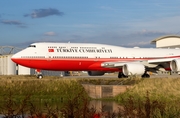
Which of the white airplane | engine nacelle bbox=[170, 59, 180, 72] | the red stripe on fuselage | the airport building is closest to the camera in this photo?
the red stripe on fuselage

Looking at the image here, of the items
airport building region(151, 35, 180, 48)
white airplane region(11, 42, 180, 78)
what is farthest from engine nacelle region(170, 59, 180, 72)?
airport building region(151, 35, 180, 48)

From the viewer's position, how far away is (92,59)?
36562 mm

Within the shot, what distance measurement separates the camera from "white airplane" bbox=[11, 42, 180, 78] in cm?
3525

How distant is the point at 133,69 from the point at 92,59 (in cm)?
409

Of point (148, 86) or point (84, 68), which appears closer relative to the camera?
point (148, 86)

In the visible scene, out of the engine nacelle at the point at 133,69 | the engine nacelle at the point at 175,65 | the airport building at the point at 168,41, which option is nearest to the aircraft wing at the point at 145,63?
the engine nacelle at the point at 175,65

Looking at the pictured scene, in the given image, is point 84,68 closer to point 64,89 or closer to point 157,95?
point 64,89

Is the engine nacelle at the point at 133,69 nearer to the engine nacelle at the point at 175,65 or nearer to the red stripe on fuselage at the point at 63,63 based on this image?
the red stripe on fuselage at the point at 63,63

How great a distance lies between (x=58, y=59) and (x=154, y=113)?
85.1 ft

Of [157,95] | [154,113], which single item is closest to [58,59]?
[157,95]

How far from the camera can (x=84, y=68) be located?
121ft

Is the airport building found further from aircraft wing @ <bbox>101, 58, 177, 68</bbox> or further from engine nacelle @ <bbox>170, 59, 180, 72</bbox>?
engine nacelle @ <bbox>170, 59, 180, 72</bbox>

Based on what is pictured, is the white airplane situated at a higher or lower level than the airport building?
lower

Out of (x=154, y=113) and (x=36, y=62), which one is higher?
(x=36, y=62)
